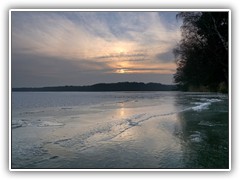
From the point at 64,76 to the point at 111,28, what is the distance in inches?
32.8

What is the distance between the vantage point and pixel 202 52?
14.4 feet

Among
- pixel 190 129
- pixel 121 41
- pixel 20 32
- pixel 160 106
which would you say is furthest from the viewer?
pixel 160 106

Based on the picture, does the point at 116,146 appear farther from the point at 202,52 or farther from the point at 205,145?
the point at 202,52

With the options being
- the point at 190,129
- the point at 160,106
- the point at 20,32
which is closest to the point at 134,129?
the point at 190,129

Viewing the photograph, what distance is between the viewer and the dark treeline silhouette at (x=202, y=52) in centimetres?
375

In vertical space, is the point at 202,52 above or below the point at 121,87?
above

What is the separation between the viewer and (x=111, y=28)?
3.72m

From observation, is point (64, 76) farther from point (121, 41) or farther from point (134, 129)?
point (134, 129)

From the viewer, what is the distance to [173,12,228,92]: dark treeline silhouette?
3.75 m

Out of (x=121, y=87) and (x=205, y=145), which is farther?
(x=121, y=87)

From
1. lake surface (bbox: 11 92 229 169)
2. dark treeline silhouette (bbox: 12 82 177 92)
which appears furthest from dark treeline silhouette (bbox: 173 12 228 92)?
lake surface (bbox: 11 92 229 169)

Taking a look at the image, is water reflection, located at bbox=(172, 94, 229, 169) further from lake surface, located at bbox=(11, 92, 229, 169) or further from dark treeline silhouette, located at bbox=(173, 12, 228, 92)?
dark treeline silhouette, located at bbox=(173, 12, 228, 92)

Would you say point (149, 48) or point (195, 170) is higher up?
point (149, 48)

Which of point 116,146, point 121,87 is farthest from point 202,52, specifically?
point 116,146
